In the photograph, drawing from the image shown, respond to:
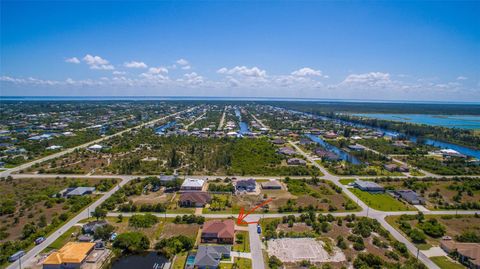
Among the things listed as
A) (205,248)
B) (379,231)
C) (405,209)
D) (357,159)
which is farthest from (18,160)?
(357,159)

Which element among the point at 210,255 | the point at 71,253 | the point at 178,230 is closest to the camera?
the point at 71,253

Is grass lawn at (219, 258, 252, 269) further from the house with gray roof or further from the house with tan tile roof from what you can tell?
the house with tan tile roof

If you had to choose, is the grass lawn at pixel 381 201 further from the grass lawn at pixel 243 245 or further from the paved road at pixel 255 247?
the grass lawn at pixel 243 245

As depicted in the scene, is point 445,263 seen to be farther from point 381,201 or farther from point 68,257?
point 68,257

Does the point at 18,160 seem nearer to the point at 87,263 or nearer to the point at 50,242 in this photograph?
the point at 50,242

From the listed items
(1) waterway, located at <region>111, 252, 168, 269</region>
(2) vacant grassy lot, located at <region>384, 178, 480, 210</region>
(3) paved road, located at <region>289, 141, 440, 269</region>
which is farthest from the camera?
(2) vacant grassy lot, located at <region>384, 178, 480, 210</region>

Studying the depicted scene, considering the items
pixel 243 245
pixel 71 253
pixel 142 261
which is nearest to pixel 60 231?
pixel 71 253

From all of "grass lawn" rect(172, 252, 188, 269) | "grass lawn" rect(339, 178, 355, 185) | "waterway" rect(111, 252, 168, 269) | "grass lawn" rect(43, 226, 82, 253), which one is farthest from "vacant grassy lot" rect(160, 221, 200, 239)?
"grass lawn" rect(339, 178, 355, 185)
